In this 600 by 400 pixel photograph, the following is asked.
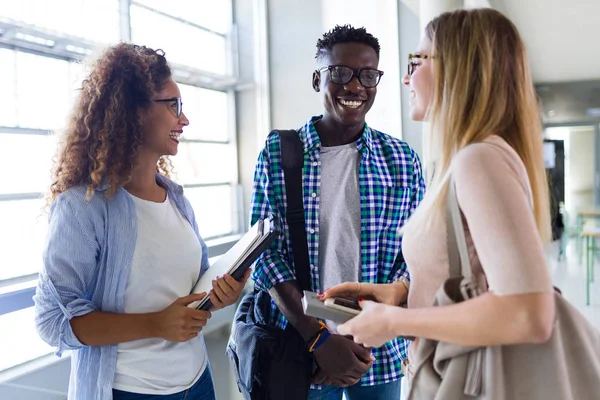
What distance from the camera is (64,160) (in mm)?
1328

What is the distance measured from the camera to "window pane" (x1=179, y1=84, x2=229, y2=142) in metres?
3.25

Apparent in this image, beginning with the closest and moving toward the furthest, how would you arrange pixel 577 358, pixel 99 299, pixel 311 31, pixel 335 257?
pixel 577 358, pixel 99 299, pixel 335 257, pixel 311 31

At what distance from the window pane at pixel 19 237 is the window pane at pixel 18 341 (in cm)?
22

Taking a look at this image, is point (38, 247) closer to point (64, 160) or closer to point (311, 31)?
point (64, 160)

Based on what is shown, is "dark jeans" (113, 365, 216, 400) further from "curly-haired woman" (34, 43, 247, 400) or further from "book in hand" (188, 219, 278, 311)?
"book in hand" (188, 219, 278, 311)

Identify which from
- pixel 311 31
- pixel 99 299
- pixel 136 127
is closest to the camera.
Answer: pixel 99 299

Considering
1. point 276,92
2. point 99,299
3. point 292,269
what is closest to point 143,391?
point 99,299

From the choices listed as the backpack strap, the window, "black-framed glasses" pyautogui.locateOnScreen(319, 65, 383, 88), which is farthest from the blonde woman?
the window

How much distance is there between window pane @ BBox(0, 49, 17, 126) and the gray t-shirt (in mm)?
1399

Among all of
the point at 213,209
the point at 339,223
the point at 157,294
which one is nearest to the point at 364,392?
the point at 339,223

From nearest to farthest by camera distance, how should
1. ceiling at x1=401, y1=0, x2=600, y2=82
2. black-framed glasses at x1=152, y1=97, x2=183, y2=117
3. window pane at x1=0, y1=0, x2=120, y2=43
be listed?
1. black-framed glasses at x1=152, y1=97, x2=183, y2=117
2. window pane at x1=0, y1=0, x2=120, y2=43
3. ceiling at x1=401, y1=0, x2=600, y2=82

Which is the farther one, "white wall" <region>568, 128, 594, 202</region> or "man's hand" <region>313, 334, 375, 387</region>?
"white wall" <region>568, 128, 594, 202</region>

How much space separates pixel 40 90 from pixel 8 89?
16 centimetres

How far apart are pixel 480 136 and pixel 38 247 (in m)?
2.08
